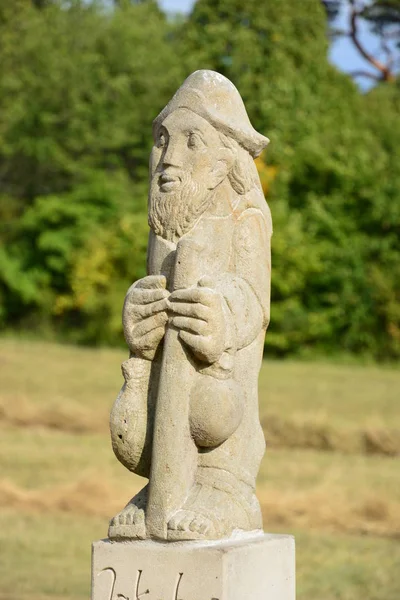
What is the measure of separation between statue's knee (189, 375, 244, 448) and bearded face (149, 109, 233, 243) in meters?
0.81

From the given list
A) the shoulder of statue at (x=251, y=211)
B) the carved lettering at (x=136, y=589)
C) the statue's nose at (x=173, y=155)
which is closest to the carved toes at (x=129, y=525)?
the carved lettering at (x=136, y=589)

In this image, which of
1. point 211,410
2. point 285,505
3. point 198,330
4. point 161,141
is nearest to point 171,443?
point 211,410

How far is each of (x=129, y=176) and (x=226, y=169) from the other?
29852 mm

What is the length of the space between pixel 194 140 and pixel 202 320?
1.01 m

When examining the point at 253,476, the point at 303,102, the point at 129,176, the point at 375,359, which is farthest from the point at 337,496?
the point at 129,176

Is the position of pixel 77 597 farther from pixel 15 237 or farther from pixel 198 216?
pixel 15 237

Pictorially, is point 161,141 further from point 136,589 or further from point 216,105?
point 136,589

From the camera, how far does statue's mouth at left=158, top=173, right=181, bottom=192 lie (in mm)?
6305

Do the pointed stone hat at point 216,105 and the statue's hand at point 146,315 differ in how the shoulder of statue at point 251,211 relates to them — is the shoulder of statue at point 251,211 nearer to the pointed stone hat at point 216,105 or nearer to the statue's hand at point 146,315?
the pointed stone hat at point 216,105

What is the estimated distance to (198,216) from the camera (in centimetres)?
630

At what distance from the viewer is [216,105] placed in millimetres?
6434

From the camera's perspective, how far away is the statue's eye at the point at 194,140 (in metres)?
6.34

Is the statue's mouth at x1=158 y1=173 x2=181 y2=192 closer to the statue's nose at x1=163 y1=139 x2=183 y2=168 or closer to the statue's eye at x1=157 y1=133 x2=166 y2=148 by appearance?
the statue's nose at x1=163 y1=139 x2=183 y2=168

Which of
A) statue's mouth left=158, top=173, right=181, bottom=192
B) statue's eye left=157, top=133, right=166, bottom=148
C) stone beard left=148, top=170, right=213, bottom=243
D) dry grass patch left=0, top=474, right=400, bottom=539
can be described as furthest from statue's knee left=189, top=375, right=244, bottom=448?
dry grass patch left=0, top=474, right=400, bottom=539
